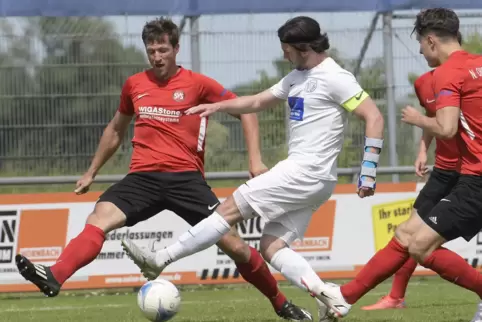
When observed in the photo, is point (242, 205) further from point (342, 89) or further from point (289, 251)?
point (342, 89)

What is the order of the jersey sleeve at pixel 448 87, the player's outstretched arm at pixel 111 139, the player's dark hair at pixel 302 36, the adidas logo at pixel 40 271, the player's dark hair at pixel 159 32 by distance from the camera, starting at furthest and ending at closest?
the player's outstretched arm at pixel 111 139
the player's dark hair at pixel 159 32
the adidas logo at pixel 40 271
the player's dark hair at pixel 302 36
the jersey sleeve at pixel 448 87

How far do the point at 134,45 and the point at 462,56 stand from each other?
658cm

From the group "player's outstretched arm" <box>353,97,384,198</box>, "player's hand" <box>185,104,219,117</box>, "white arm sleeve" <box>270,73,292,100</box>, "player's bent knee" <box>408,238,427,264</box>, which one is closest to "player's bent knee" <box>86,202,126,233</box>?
"player's hand" <box>185,104,219,117</box>

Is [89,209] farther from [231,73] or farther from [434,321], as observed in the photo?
[434,321]

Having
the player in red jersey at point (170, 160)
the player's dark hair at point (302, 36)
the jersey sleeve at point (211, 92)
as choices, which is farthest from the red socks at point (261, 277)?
the player's dark hair at point (302, 36)

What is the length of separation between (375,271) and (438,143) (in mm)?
1826

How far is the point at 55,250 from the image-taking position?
40.7 ft

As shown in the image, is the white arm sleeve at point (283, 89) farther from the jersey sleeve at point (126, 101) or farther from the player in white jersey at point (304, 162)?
the jersey sleeve at point (126, 101)

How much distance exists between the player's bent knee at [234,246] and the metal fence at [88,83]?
15.8 feet

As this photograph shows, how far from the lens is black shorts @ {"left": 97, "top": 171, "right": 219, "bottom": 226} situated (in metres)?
8.62

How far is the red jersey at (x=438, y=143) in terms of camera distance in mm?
9133

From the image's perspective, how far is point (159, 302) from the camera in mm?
7828

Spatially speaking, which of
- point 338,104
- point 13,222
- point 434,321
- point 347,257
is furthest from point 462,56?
point 13,222

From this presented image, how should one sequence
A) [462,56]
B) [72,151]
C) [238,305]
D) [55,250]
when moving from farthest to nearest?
[72,151] < [55,250] < [238,305] < [462,56]
